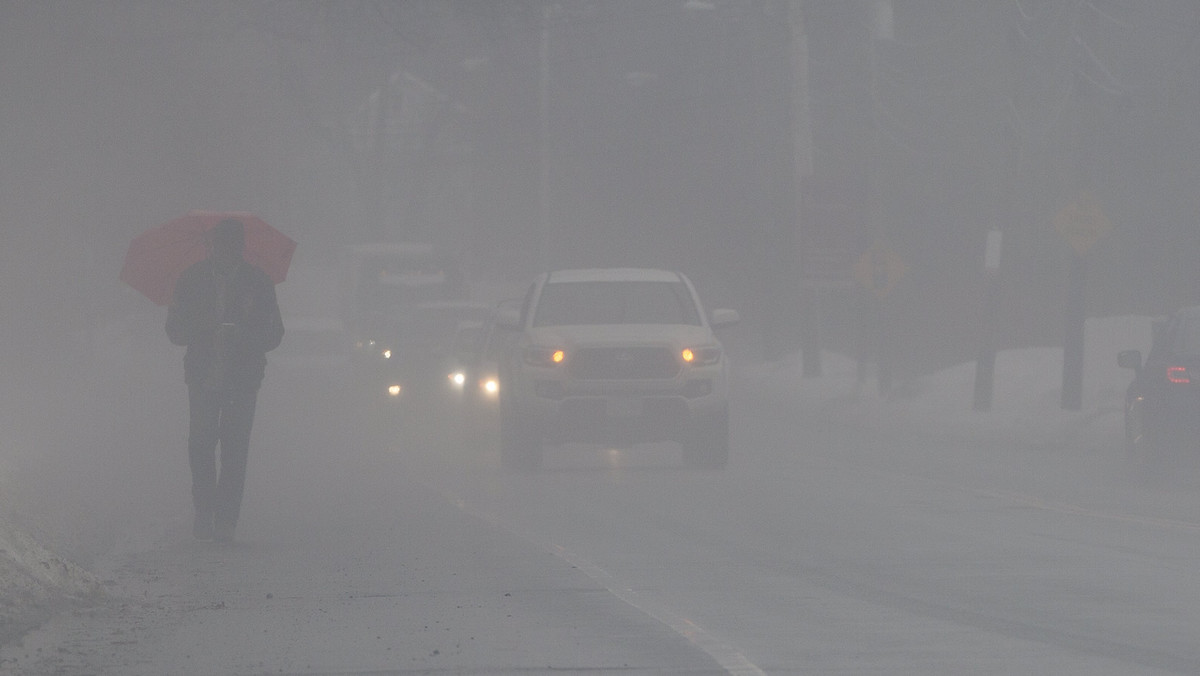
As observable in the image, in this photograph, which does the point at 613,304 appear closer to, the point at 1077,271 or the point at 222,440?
the point at 222,440

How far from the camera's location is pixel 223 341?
38.7 feet

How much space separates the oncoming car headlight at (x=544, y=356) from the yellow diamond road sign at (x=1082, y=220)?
28.0 feet

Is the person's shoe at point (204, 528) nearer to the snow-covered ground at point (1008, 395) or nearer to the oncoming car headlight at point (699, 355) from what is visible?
the oncoming car headlight at point (699, 355)

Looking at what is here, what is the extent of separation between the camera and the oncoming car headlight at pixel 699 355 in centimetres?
1730

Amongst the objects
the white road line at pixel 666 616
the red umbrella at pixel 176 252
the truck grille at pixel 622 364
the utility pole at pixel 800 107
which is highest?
the utility pole at pixel 800 107

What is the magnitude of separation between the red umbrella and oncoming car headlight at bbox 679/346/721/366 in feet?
15.0

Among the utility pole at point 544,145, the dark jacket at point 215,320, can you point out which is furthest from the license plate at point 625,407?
the utility pole at point 544,145

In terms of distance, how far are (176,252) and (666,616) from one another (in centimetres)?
598

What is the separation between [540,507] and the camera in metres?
14.8

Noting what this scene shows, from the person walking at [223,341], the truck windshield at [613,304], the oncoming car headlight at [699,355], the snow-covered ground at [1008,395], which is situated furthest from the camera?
the snow-covered ground at [1008,395]

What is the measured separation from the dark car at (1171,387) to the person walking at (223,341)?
8.33m

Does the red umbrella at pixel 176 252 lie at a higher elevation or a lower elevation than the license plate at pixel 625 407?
higher

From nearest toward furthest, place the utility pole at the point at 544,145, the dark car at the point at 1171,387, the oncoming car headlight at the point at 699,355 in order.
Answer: the dark car at the point at 1171,387 < the oncoming car headlight at the point at 699,355 < the utility pole at the point at 544,145

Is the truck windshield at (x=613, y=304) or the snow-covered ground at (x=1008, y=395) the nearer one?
the truck windshield at (x=613, y=304)
